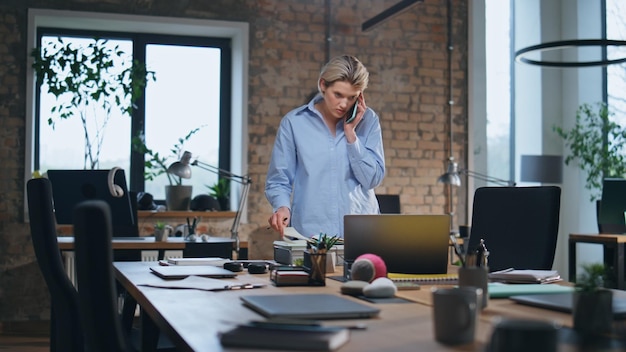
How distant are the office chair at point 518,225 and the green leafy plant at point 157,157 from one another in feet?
13.9

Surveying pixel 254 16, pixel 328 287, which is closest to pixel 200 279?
pixel 328 287

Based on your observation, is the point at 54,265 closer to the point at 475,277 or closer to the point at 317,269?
the point at 317,269

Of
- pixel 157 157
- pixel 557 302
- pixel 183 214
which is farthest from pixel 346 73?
pixel 157 157

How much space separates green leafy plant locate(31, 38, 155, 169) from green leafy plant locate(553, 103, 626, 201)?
4921 millimetres

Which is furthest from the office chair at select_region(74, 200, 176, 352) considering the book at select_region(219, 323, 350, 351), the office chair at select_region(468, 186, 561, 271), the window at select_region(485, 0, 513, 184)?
the window at select_region(485, 0, 513, 184)

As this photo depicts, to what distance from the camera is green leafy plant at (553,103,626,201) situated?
27.8 ft

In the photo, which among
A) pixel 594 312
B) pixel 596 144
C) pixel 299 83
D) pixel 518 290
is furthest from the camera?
pixel 596 144

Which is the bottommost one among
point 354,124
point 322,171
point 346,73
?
point 322,171

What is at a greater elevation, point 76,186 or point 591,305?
point 76,186

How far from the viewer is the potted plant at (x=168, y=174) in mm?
6953

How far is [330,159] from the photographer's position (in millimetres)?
3232

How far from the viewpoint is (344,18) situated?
25.0ft

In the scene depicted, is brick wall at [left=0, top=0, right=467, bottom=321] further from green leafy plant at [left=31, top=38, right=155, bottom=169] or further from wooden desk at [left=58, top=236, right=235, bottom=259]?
wooden desk at [left=58, top=236, right=235, bottom=259]

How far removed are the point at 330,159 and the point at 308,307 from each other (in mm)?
1661
